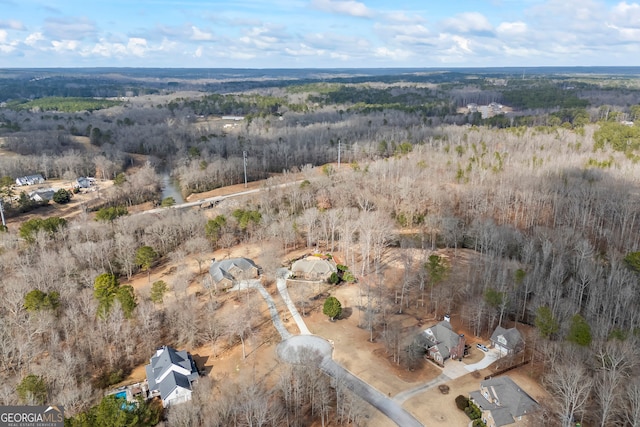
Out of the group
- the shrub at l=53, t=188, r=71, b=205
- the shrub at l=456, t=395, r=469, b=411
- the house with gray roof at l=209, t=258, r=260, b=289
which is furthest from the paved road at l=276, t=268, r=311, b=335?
the shrub at l=53, t=188, r=71, b=205

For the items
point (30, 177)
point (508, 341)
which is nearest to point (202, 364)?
point (508, 341)

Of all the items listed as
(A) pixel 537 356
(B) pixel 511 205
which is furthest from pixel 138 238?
(B) pixel 511 205

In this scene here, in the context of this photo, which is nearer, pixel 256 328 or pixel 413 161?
pixel 256 328


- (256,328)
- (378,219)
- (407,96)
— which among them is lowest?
(256,328)

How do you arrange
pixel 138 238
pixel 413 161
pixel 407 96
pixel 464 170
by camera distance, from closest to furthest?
pixel 138 238
pixel 464 170
pixel 413 161
pixel 407 96

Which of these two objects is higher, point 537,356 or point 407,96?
point 407,96

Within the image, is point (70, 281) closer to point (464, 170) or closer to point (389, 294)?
point (389, 294)

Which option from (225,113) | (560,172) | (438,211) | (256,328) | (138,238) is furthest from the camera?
(225,113)

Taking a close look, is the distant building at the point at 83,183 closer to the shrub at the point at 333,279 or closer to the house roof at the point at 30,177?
the house roof at the point at 30,177
